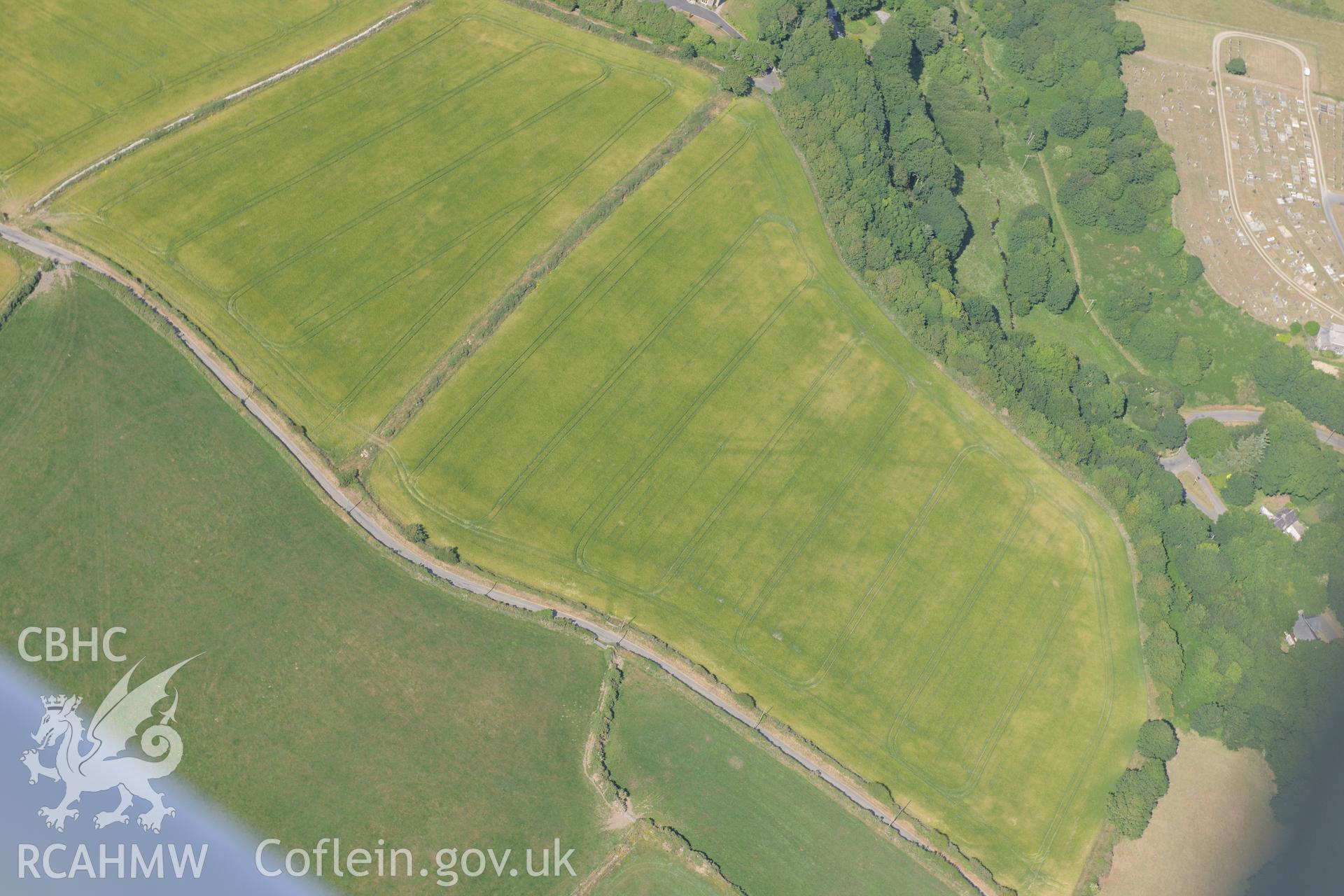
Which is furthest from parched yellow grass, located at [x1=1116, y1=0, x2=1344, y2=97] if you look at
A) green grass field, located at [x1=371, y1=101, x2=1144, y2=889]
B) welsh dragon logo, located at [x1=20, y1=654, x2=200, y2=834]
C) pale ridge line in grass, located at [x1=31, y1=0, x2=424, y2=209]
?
welsh dragon logo, located at [x1=20, y1=654, x2=200, y2=834]

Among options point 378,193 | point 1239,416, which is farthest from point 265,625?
point 1239,416

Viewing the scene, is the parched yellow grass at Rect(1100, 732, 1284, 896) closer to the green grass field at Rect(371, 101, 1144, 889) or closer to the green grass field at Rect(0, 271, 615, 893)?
the green grass field at Rect(371, 101, 1144, 889)

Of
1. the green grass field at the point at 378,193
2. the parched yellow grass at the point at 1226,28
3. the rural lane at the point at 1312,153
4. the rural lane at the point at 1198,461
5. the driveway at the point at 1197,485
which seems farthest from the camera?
the parched yellow grass at the point at 1226,28

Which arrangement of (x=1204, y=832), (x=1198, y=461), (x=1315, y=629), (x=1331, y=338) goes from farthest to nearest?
(x=1331, y=338) → (x=1198, y=461) → (x=1315, y=629) → (x=1204, y=832)

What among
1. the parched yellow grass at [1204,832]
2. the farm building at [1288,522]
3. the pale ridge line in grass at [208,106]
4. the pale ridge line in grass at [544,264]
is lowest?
the parched yellow grass at [1204,832]

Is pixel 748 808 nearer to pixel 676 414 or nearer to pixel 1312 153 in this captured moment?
pixel 676 414

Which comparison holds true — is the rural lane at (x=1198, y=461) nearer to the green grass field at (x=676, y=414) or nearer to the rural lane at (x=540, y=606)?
the green grass field at (x=676, y=414)

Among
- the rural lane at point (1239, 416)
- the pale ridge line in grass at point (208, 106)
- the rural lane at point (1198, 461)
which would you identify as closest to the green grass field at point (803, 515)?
the rural lane at point (1198, 461)
